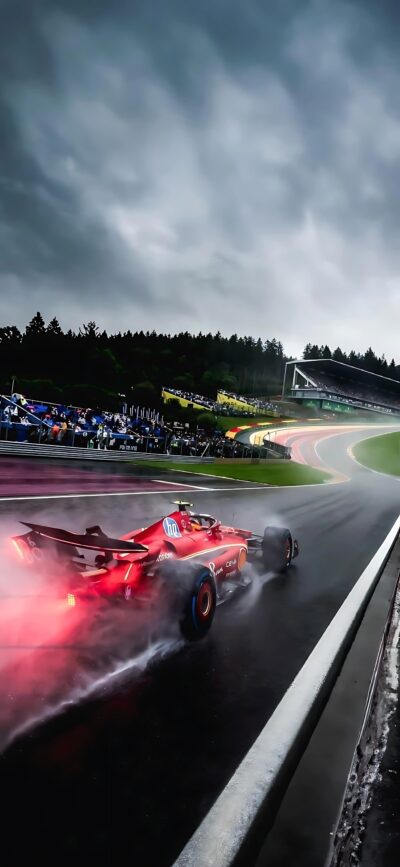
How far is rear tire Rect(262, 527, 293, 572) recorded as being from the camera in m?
6.48

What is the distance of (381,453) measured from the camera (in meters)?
60.0

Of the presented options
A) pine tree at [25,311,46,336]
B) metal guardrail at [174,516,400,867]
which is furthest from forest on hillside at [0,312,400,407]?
metal guardrail at [174,516,400,867]

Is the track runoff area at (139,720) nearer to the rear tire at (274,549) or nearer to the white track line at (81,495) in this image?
the rear tire at (274,549)

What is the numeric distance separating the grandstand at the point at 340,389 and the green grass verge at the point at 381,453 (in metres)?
34.8

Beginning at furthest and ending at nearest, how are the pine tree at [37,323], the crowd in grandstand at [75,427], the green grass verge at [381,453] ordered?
the pine tree at [37,323] < the green grass verge at [381,453] < the crowd in grandstand at [75,427]

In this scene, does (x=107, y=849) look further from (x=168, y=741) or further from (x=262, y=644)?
(x=262, y=644)

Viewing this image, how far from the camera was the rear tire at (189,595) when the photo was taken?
12.8 ft

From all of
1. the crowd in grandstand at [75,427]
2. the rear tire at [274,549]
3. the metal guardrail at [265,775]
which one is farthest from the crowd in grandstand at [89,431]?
the metal guardrail at [265,775]

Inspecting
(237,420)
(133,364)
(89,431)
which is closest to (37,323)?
(133,364)

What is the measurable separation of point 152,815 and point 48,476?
1389 cm

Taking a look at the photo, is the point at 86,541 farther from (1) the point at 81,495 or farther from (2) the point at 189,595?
(1) the point at 81,495

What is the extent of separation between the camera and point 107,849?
73.6 inches

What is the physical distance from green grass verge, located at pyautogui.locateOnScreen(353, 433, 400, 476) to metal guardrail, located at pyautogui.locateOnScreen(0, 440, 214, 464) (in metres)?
22.1

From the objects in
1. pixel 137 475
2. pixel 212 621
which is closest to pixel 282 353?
pixel 137 475
